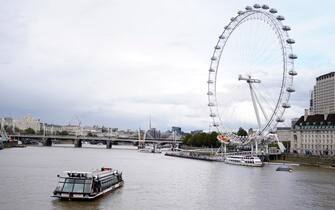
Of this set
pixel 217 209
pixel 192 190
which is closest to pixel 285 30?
pixel 192 190

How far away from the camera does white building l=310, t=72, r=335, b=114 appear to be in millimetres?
162125

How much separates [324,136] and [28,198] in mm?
77844

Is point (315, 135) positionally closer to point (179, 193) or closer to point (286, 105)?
point (286, 105)

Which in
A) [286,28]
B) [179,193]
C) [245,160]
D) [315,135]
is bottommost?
[179,193]

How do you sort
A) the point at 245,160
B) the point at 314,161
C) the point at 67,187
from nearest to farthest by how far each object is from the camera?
the point at 67,187
the point at 245,160
the point at 314,161

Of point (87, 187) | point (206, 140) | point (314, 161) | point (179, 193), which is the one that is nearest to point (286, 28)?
point (314, 161)

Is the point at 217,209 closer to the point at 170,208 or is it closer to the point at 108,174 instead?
the point at 170,208

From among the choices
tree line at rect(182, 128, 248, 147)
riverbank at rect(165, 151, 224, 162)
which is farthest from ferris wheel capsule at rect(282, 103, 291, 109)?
tree line at rect(182, 128, 248, 147)

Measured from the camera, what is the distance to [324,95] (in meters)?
167

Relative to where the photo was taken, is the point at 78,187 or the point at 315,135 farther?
the point at 315,135

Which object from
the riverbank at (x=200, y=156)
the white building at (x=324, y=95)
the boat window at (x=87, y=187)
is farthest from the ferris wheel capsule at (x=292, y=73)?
the white building at (x=324, y=95)

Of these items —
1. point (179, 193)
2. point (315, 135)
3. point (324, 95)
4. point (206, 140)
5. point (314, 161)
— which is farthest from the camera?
point (324, 95)

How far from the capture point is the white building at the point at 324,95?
162125 mm

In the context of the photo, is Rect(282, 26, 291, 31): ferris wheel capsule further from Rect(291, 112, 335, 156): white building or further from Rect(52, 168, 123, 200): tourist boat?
Rect(52, 168, 123, 200): tourist boat
